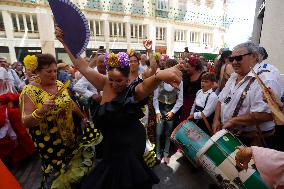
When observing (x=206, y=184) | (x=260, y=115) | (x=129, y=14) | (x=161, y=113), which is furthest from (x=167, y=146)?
(x=129, y=14)

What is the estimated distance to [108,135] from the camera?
2.14 meters

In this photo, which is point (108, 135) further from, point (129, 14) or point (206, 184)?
point (129, 14)

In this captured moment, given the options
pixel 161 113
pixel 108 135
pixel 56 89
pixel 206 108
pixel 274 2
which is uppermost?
pixel 274 2

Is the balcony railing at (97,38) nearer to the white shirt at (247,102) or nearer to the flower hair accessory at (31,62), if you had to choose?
the flower hair accessory at (31,62)

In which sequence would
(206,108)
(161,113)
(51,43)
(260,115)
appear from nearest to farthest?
(260,115)
(206,108)
(161,113)
(51,43)

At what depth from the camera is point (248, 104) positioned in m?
2.53

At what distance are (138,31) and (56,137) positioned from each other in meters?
28.0

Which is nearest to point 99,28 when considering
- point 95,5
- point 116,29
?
point 116,29

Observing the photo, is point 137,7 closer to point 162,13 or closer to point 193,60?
point 162,13

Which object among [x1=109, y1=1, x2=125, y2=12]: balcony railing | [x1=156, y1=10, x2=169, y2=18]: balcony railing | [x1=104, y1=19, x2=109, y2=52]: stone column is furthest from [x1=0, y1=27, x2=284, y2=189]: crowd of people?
[x1=156, y1=10, x2=169, y2=18]: balcony railing

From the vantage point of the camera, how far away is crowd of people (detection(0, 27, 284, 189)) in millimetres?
2035

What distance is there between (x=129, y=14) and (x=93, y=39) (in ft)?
19.8

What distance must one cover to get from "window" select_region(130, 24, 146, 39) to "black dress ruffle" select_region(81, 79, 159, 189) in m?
28.0

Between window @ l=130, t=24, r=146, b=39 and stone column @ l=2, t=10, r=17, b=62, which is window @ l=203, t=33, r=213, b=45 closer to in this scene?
window @ l=130, t=24, r=146, b=39
